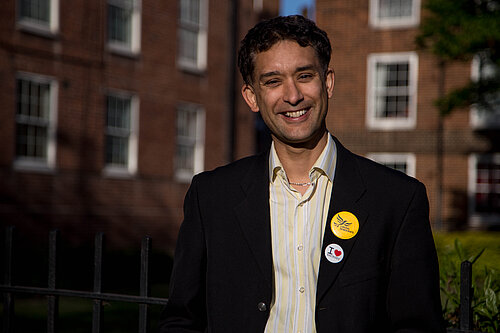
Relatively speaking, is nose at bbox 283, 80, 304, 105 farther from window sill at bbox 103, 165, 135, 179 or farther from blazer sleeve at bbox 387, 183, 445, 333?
A: window sill at bbox 103, 165, 135, 179

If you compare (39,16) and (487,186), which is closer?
(39,16)

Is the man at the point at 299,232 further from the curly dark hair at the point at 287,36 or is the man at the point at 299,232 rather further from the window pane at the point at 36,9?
the window pane at the point at 36,9

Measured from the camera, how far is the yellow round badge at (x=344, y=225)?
88.1 inches

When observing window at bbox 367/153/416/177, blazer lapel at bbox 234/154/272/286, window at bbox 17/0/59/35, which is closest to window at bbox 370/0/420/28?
window at bbox 367/153/416/177

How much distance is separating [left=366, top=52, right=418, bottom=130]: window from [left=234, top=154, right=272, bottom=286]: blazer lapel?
824 inches

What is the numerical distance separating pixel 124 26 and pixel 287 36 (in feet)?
55.8

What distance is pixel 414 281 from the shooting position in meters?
2.16

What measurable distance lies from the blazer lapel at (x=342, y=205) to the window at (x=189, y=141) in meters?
18.1

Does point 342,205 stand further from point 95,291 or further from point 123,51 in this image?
point 123,51

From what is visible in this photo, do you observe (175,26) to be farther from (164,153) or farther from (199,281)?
(199,281)

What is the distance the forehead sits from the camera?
7.66ft

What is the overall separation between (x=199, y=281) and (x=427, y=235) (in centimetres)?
82

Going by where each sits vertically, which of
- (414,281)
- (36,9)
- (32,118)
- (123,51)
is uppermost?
(36,9)

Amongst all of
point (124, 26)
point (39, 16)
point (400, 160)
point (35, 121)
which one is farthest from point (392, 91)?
point (35, 121)
